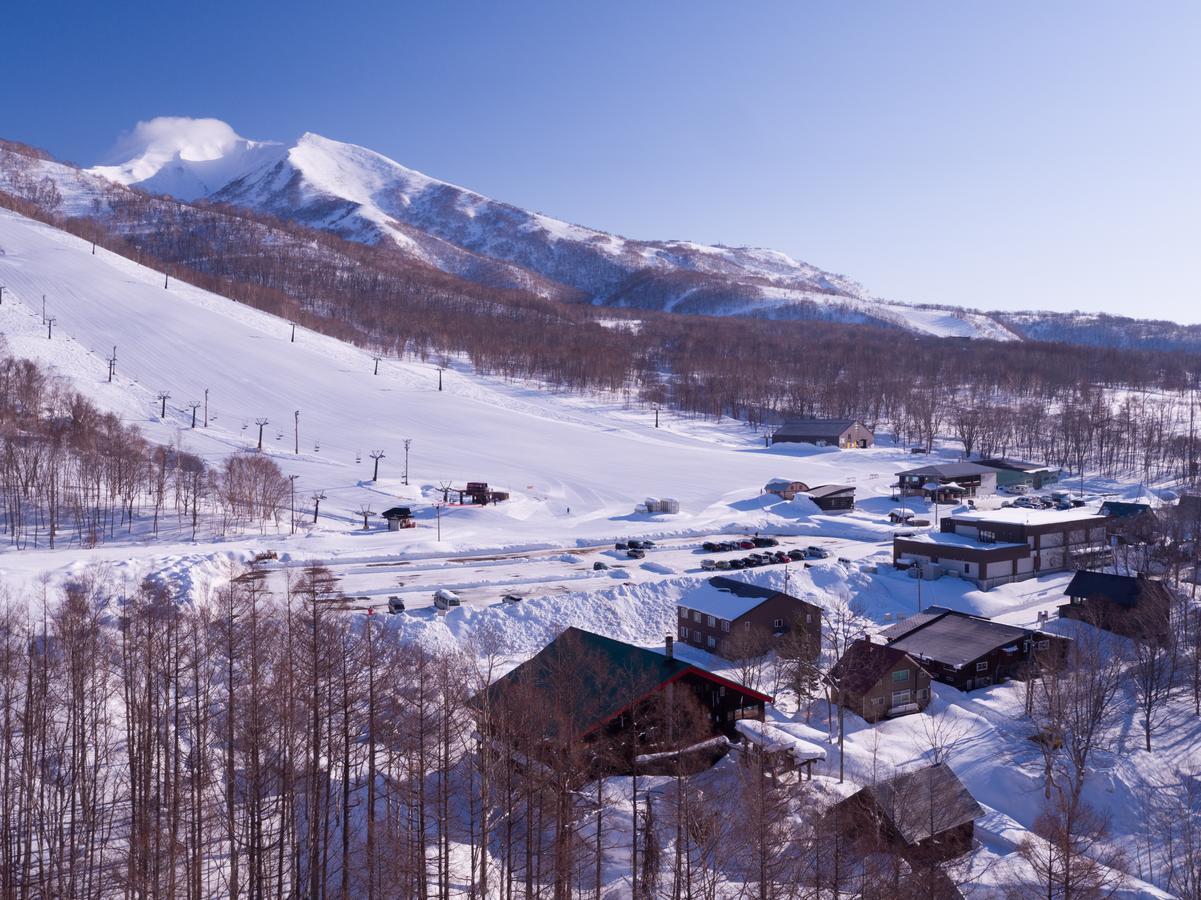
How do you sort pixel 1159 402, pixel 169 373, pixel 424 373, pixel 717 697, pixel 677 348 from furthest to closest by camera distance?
pixel 677 348
pixel 1159 402
pixel 424 373
pixel 169 373
pixel 717 697

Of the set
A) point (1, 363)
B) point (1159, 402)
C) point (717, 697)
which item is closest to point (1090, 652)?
point (717, 697)

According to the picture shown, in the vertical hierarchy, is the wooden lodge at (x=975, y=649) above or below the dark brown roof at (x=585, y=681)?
below

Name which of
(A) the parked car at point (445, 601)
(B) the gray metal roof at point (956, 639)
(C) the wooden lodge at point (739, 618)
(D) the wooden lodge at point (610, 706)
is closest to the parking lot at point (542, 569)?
(A) the parked car at point (445, 601)

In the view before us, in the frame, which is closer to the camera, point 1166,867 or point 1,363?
point 1166,867

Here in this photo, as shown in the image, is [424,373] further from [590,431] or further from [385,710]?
[385,710]

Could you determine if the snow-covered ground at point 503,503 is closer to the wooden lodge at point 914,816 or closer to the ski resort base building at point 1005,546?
the ski resort base building at point 1005,546

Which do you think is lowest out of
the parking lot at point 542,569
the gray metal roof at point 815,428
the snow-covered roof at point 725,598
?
the parking lot at point 542,569

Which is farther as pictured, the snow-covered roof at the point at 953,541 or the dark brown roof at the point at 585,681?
the snow-covered roof at the point at 953,541
